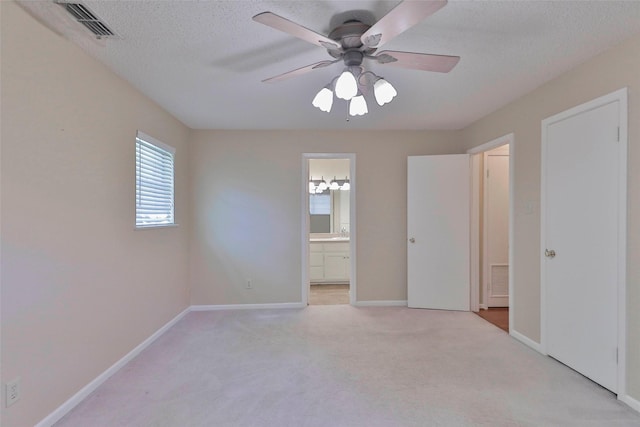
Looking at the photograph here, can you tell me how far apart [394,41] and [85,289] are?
2.63 meters

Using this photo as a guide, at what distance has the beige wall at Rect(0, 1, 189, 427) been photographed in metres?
1.63

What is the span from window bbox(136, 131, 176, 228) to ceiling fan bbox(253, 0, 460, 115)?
1639 millimetres

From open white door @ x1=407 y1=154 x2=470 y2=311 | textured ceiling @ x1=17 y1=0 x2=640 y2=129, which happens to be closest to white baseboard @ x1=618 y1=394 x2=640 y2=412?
open white door @ x1=407 y1=154 x2=470 y2=311

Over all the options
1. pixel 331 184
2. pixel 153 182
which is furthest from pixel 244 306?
pixel 331 184

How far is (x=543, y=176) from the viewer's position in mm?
2738

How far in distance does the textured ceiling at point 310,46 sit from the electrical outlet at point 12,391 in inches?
76.9

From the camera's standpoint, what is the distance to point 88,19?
178 centimetres

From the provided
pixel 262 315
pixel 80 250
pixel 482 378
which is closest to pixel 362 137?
pixel 262 315

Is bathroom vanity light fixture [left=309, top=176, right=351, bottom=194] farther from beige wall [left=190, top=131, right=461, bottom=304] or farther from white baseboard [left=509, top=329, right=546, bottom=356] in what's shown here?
white baseboard [left=509, top=329, right=546, bottom=356]

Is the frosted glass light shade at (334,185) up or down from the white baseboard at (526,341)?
up

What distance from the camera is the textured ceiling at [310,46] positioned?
1.70 metres

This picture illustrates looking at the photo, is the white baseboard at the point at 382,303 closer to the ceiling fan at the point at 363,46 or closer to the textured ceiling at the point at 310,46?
the textured ceiling at the point at 310,46

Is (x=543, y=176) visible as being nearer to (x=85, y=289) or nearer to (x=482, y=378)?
(x=482, y=378)

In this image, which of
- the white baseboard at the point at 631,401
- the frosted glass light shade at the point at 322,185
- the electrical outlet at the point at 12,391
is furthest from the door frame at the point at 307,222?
the electrical outlet at the point at 12,391
